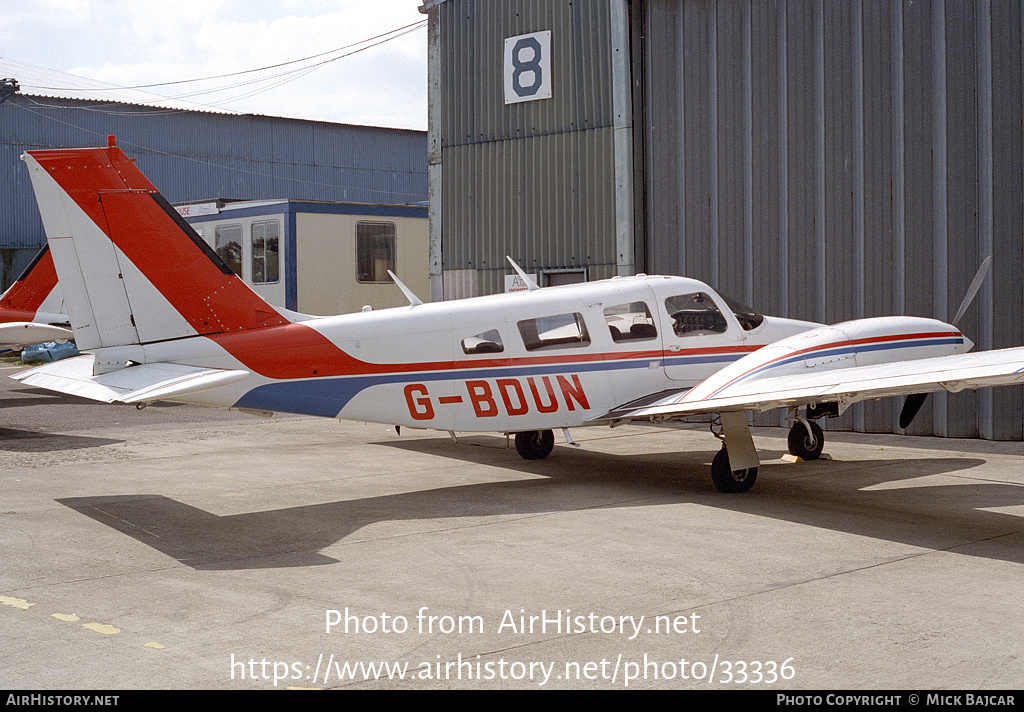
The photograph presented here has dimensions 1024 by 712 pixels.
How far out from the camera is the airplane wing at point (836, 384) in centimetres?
836

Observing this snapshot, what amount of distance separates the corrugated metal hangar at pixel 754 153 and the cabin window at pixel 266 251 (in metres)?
7.78

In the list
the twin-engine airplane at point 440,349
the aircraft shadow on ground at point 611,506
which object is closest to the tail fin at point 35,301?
the twin-engine airplane at point 440,349

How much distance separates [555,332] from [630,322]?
970mm

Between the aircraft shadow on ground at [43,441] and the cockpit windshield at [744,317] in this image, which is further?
the aircraft shadow on ground at [43,441]

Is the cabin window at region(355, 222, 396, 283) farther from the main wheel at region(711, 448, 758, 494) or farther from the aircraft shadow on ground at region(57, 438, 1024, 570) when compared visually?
the main wheel at region(711, 448, 758, 494)

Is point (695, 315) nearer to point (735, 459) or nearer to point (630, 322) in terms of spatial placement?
point (630, 322)

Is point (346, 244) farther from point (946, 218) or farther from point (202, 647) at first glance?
point (202, 647)

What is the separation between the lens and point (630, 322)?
11688 millimetres

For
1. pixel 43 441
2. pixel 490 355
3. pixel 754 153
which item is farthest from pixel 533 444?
pixel 43 441

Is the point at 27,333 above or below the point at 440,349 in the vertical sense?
above

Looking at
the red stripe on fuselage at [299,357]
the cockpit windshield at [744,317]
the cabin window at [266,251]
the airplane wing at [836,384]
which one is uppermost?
the cabin window at [266,251]

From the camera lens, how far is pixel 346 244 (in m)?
28.0

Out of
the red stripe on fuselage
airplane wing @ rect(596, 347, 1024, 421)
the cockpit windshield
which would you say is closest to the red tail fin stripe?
the red stripe on fuselage

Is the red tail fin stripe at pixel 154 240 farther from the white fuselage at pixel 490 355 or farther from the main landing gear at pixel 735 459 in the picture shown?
the main landing gear at pixel 735 459
